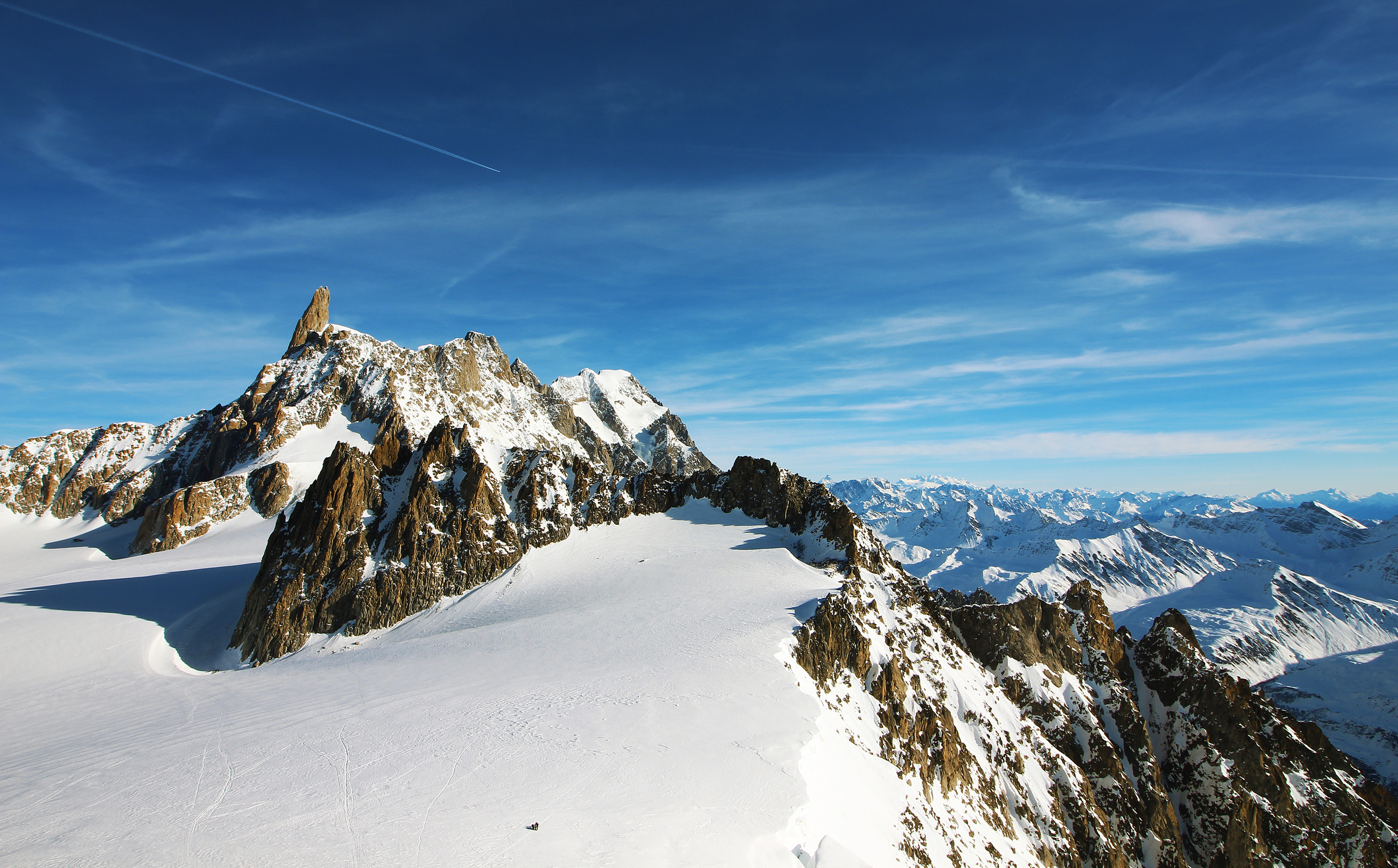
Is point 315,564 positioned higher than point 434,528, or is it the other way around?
point 434,528

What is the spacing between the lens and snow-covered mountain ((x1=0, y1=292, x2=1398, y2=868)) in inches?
898

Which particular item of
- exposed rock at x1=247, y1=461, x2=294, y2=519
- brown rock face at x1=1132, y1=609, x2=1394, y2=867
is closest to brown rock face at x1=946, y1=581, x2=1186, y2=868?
brown rock face at x1=1132, y1=609, x2=1394, y2=867

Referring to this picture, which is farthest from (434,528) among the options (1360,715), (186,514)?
(1360,715)

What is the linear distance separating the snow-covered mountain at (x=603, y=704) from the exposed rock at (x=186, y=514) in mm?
6556

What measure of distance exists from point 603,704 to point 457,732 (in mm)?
7645

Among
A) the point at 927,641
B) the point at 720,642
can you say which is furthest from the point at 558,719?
the point at 927,641

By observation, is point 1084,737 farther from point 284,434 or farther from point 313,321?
point 313,321

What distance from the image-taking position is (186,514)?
101 meters

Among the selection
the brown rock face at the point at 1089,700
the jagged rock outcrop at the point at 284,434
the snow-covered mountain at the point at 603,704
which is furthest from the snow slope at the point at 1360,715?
the jagged rock outcrop at the point at 284,434

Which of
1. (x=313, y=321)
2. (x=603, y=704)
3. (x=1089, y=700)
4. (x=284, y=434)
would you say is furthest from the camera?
(x=313, y=321)

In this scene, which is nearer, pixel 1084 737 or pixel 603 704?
pixel 603 704

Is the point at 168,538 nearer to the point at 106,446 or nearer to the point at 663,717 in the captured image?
the point at 106,446

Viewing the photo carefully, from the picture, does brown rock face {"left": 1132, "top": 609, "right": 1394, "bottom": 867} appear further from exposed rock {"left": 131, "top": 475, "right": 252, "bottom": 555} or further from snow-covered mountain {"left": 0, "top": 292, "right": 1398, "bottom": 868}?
exposed rock {"left": 131, "top": 475, "right": 252, "bottom": 555}

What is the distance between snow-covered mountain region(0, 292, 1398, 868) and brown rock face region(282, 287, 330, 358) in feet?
279
